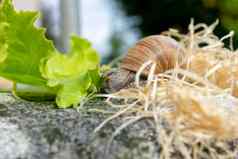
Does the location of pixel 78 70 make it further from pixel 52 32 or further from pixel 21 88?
pixel 52 32

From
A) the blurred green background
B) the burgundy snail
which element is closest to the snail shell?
the burgundy snail

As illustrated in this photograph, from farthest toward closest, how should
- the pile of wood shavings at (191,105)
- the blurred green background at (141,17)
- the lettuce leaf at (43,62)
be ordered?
1. the blurred green background at (141,17)
2. the lettuce leaf at (43,62)
3. the pile of wood shavings at (191,105)

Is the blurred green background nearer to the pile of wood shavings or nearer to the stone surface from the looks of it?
the pile of wood shavings

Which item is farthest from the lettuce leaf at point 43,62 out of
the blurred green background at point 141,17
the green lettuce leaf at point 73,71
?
the blurred green background at point 141,17

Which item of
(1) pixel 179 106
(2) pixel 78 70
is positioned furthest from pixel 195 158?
(2) pixel 78 70

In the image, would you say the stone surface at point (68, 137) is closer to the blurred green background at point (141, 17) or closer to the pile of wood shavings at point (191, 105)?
the pile of wood shavings at point (191, 105)

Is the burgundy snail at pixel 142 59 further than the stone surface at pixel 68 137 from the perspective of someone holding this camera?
Yes

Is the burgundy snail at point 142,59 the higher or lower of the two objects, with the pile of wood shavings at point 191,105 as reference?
higher
